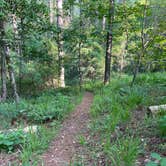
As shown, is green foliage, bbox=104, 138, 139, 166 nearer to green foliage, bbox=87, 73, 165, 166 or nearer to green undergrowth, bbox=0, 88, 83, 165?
green foliage, bbox=87, 73, 165, 166

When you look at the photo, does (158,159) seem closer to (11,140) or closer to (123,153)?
(123,153)

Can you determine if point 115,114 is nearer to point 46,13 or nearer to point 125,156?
point 125,156

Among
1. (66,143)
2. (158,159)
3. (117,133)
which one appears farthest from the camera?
(66,143)

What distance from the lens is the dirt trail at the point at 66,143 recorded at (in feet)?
11.0

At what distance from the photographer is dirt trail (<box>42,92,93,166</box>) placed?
335 cm

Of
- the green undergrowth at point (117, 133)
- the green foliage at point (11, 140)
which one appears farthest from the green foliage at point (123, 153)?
the green foliage at point (11, 140)

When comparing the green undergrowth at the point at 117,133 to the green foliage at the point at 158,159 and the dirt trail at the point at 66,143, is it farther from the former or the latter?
the green foliage at the point at 158,159

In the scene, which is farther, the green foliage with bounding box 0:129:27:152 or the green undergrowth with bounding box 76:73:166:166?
the green foliage with bounding box 0:129:27:152

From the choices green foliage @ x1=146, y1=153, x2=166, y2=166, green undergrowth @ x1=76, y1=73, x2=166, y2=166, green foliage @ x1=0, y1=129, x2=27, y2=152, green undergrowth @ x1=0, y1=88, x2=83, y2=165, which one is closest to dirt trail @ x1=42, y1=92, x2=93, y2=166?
green undergrowth @ x1=0, y1=88, x2=83, y2=165

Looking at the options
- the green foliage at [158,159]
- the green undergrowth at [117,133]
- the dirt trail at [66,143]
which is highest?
the green foliage at [158,159]

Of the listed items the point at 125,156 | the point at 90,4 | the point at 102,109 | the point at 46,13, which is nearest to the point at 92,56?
the point at 90,4

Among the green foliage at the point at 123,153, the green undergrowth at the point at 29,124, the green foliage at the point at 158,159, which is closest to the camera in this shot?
the green foliage at the point at 158,159

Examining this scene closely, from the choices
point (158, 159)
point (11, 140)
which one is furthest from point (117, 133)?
point (11, 140)

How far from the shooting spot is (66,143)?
3.96 m
